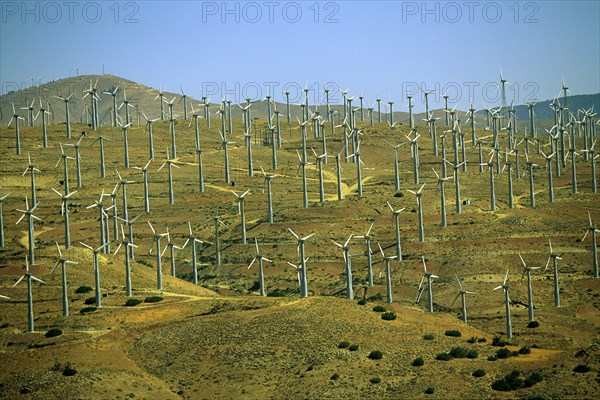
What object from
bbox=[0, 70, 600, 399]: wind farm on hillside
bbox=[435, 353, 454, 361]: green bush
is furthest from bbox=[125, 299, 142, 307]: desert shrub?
bbox=[435, 353, 454, 361]: green bush

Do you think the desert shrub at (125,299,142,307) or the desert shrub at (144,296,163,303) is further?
the desert shrub at (144,296,163,303)

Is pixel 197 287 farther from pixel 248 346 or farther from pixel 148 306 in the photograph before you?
pixel 248 346

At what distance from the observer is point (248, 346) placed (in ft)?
362

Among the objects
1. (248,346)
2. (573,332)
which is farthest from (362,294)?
(248,346)

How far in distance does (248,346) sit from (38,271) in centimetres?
4680

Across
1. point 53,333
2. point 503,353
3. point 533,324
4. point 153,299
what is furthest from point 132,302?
point 533,324

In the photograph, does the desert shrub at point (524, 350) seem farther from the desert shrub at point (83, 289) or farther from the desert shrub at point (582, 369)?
the desert shrub at point (83, 289)

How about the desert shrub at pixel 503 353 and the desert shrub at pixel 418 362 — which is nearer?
the desert shrub at pixel 418 362

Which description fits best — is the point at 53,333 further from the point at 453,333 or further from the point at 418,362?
the point at 453,333

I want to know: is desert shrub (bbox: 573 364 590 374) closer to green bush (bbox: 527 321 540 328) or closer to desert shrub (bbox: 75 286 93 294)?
green bush (bbox: 527 321 540 328)

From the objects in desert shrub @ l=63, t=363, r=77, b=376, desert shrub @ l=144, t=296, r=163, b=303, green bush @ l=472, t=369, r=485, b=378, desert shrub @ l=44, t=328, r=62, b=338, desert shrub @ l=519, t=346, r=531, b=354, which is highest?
desert shrub @ l=144, t=296, r=163, b=303

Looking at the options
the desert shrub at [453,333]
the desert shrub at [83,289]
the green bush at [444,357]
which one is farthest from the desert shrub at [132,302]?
the green bush at [444,357]

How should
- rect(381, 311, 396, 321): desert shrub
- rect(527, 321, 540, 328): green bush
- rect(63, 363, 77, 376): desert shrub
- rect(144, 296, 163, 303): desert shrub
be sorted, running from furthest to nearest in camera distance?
rect(144, 296, 163, 303): desert shrub
rect(527, 321, 540, 328): green bush
rect(381, 311, 396, 321): desert shrub
rect(63, 363, 77, 376): desert shrub

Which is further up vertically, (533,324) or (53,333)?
(53,333)
